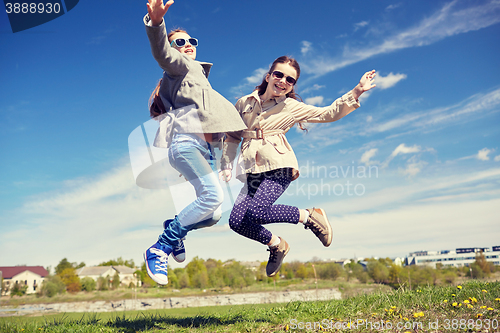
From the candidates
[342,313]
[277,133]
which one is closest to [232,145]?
[277,133]

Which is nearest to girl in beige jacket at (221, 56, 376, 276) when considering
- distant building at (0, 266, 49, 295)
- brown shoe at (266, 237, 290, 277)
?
brown shoe at (266, 237, 290, 277)

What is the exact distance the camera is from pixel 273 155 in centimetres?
376

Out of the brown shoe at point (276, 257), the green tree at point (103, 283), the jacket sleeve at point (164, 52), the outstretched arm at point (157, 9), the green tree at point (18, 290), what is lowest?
the green tree at point (103, 283)

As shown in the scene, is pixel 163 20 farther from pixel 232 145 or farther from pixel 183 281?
pixel 183 281

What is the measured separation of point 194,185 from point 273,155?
0.99 m

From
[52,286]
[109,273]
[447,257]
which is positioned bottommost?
[447,257]

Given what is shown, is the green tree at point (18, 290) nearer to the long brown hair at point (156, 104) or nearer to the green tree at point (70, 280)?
the green tree at point (70, 280)

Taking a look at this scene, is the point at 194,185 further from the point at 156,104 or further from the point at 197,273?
the point at 197,273

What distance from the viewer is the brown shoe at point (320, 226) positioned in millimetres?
3963

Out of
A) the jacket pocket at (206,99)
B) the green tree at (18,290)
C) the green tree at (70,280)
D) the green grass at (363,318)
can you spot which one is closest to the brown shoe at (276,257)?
the green grass at (363,318)

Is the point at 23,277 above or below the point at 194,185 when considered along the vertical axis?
below

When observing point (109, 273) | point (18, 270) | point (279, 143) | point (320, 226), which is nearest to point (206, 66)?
point (279, 143)

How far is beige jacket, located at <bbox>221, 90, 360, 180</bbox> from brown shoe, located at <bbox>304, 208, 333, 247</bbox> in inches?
22.5

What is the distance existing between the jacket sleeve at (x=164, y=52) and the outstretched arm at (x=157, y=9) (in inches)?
2.9
